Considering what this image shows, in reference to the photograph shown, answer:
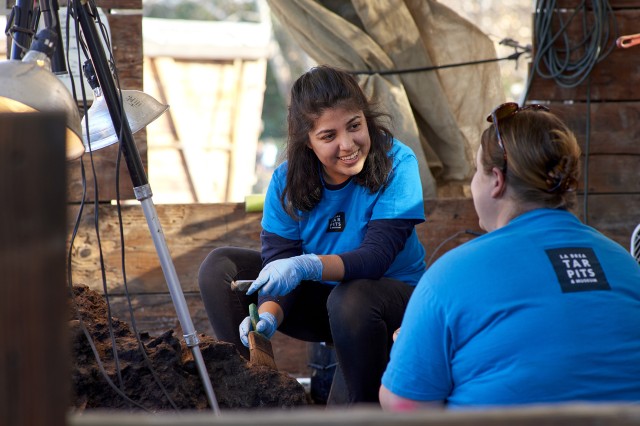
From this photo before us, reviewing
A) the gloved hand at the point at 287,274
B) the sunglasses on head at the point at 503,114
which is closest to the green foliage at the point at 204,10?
the gloved hand at the point at 287,274

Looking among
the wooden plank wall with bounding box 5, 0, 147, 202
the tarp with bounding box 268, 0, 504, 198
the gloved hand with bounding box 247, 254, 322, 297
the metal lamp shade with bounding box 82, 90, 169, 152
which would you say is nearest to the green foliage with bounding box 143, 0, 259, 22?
the tarp with bounding box 268, 0, 504, 198

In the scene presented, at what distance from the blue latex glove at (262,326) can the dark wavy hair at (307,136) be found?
331 mm

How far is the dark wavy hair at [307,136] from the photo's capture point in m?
2.46

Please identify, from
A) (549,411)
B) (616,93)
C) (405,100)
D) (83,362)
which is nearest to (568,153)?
(549,411)

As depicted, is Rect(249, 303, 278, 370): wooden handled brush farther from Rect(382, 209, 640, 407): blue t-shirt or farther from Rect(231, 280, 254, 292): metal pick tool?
Rect(382, 209, 640, 407): blue t-shirt

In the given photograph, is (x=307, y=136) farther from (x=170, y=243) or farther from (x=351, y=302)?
(x=170, y=243)

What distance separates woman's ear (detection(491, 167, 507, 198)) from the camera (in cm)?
153

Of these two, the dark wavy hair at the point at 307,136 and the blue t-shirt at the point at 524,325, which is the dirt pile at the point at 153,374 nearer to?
the dark wavy hair at the point at 307,136

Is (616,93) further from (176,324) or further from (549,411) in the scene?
(549,411)

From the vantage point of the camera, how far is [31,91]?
141 centimetres

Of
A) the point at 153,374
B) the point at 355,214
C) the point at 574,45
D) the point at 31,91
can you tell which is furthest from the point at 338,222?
the point at 574,45

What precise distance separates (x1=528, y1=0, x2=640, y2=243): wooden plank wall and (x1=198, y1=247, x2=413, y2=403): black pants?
55.1 inches

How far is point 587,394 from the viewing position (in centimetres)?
137

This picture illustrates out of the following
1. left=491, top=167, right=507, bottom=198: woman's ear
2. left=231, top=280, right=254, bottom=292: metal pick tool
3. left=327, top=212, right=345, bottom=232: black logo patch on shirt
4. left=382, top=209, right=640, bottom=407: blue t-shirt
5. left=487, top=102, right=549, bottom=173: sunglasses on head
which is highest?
left=487, top=102, right=549, bottom=173: sunglasses on head
